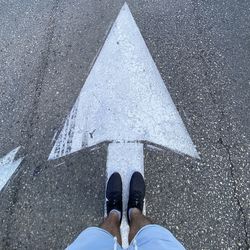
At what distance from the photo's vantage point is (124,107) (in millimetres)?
2967

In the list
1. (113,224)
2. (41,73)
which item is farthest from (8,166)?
(113,224)

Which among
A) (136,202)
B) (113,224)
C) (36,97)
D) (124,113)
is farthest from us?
(36,97)

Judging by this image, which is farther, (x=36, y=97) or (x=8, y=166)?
(x=36, y=97)

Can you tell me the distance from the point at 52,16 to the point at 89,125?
A: 1.27 meters

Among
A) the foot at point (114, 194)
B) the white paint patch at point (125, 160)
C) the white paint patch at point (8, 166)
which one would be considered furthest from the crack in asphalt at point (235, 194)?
the white paint patch at point (8, 166)

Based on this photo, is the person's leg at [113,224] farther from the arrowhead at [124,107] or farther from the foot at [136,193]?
the arrowhead at [124,107]

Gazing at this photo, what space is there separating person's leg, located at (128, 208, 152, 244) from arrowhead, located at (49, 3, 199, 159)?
0.61m

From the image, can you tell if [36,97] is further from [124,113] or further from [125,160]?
[125,160]

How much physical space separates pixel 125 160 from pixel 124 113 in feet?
1.36

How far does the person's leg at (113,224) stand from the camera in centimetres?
240

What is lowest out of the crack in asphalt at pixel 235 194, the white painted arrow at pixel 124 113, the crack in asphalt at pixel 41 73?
the crack in asphalt at pixel 235 194

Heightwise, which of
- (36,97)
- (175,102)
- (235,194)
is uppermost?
(36,97)

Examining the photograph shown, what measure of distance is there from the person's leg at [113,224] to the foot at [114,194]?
0.06 m

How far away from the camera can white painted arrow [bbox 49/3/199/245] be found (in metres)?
2.83
